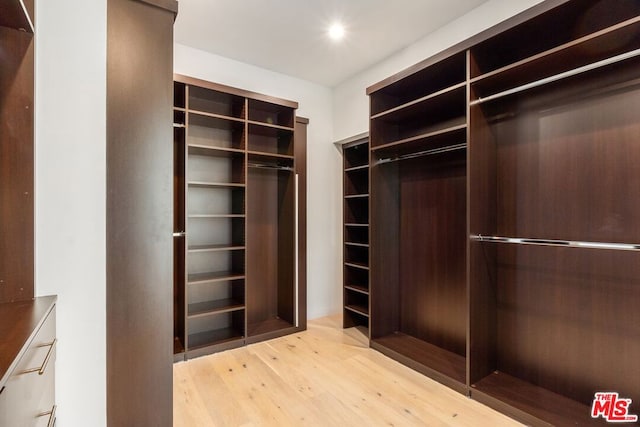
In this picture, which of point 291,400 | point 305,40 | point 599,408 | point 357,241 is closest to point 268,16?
point 305,40

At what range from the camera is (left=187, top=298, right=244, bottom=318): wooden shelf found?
2863 millimetres

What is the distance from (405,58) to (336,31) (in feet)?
2.60

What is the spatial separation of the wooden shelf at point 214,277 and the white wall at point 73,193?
1412 mm

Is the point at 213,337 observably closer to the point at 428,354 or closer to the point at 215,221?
the point at 215,221

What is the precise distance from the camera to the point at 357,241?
3.69 m

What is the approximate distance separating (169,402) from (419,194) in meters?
2.49

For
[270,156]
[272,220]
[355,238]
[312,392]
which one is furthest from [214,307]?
[355,238]

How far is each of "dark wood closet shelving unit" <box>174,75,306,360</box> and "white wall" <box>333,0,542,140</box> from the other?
0.70 metres

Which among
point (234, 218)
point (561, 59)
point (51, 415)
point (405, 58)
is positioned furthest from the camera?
point (234, 218)

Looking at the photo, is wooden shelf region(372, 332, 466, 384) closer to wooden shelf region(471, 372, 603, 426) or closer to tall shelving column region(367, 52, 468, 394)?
tall shelving column region(367, 52, 468, 394)

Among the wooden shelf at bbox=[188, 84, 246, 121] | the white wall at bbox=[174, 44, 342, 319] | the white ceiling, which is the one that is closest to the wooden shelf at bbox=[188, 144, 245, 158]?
the wooden shelf at bbox=[188, 84, 246, 121]

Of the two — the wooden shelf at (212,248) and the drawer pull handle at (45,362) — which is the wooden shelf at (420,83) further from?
the drawer pull handle at (45,362)

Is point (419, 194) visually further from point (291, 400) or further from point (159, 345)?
point (159, 345)

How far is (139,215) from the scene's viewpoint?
1402mm
